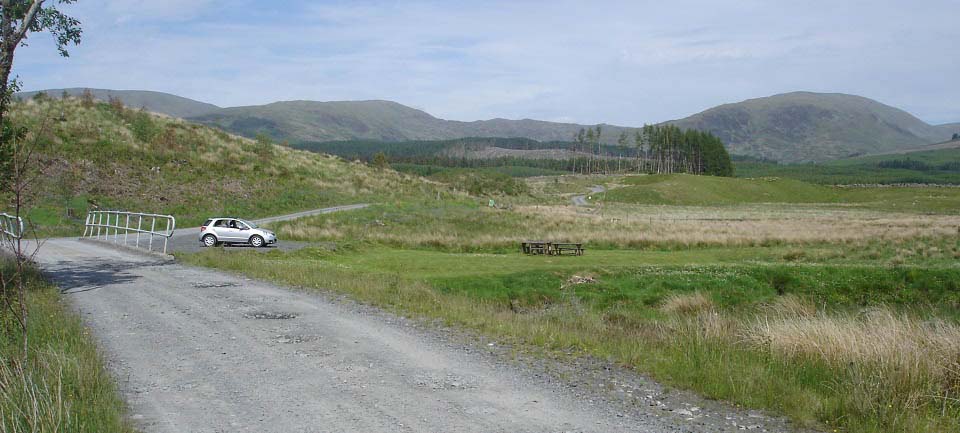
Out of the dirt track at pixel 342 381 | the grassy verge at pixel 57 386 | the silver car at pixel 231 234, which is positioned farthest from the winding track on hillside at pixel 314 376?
the silver car at pixel 231 234

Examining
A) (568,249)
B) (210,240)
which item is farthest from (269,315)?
(568,249)

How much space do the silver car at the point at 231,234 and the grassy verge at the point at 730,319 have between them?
5.20 m

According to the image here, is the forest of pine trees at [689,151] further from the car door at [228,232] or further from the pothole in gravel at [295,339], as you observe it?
the pothole in gravel at [295,339]

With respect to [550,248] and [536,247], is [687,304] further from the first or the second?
[536,247]

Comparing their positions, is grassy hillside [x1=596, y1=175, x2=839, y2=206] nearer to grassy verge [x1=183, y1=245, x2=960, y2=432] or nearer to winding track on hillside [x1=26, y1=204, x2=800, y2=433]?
grassy verge [x1=183, y1=245, x2=960, y2=432]

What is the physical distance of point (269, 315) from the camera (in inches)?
490

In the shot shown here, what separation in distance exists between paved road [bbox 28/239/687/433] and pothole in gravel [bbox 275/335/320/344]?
49mm

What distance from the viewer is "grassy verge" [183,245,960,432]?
7.41 meters

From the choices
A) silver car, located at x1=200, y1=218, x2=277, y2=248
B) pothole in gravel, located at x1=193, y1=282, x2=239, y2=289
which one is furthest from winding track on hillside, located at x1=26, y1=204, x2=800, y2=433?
silver car, located at x1=200, y1=218, x2=277, y2=248

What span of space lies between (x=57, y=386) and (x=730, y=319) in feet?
39.7

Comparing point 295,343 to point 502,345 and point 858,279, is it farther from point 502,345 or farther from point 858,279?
point 858,279

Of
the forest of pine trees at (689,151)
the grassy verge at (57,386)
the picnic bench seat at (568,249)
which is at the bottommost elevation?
the picnic bench seat at (568,249)

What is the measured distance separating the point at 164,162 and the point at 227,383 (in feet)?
169

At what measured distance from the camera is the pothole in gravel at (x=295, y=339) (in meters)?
10.3
